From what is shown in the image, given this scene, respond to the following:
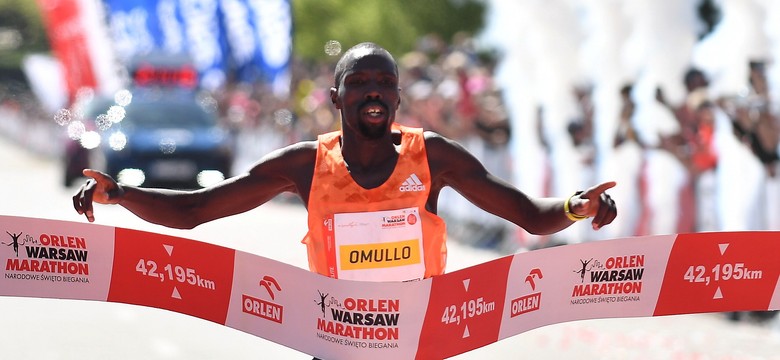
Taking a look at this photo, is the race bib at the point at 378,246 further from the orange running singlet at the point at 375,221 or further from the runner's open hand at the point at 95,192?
the runner's open hand at the point at 95,192

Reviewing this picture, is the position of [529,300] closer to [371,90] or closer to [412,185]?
[412,185]

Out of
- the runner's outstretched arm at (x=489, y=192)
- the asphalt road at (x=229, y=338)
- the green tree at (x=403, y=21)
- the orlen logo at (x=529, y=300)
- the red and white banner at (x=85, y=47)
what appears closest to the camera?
Answer: the orlen logo at (x=529, y=300)

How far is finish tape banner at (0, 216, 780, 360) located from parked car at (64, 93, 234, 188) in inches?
636

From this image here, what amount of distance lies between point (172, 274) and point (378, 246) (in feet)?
2.23

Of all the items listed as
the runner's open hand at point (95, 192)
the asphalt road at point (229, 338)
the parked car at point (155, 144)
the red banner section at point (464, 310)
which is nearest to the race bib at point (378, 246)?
the red banner section at point (464, 310)

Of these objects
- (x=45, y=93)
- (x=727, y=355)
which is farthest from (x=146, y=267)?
(x=45, y=93)

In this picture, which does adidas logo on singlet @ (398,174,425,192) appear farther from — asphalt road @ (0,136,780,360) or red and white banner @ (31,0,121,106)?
red and white banner @ (31,0,121,106)

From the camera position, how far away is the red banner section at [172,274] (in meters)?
4.53

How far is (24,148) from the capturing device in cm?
5325

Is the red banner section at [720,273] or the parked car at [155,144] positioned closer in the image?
the red banner section at [720,273]

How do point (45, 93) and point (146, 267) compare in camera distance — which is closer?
point (146, 267)

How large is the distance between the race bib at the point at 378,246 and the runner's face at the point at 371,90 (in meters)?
0.30

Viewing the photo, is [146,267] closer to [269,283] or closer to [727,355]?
[269,283]

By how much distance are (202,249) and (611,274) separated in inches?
53.6
